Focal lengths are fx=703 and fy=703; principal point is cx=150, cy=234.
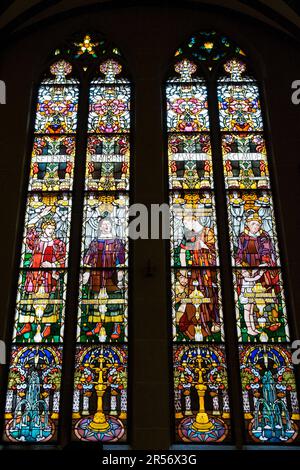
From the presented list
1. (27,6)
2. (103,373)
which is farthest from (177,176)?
(27,6)

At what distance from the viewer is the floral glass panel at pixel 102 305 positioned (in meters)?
9.04

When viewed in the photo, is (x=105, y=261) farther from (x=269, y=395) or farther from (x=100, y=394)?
(x=269, y=395)

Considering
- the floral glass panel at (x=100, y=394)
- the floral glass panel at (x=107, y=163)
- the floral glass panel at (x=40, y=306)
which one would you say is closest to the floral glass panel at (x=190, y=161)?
the floral glass panel at (x=107, y=163)

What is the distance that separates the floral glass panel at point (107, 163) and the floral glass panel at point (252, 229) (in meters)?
1.63

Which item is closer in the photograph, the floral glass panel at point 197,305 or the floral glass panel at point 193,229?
the floral glass panel at point 197,305

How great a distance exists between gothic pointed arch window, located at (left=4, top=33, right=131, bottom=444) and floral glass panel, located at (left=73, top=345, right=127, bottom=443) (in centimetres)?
1

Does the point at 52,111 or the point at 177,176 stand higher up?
the point at 52,111

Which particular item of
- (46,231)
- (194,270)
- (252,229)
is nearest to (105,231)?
(46,231)

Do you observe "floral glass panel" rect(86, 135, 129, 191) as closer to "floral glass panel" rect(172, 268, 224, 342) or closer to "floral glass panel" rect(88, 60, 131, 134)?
"floral glass panel" rect(88, 60, 131, 134)

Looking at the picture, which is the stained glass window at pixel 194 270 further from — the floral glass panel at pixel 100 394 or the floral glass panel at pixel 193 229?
the floral glass panel at pixel 100 394

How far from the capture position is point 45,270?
955 cm

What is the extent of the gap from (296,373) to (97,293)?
276cm

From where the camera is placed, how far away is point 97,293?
935 cm
